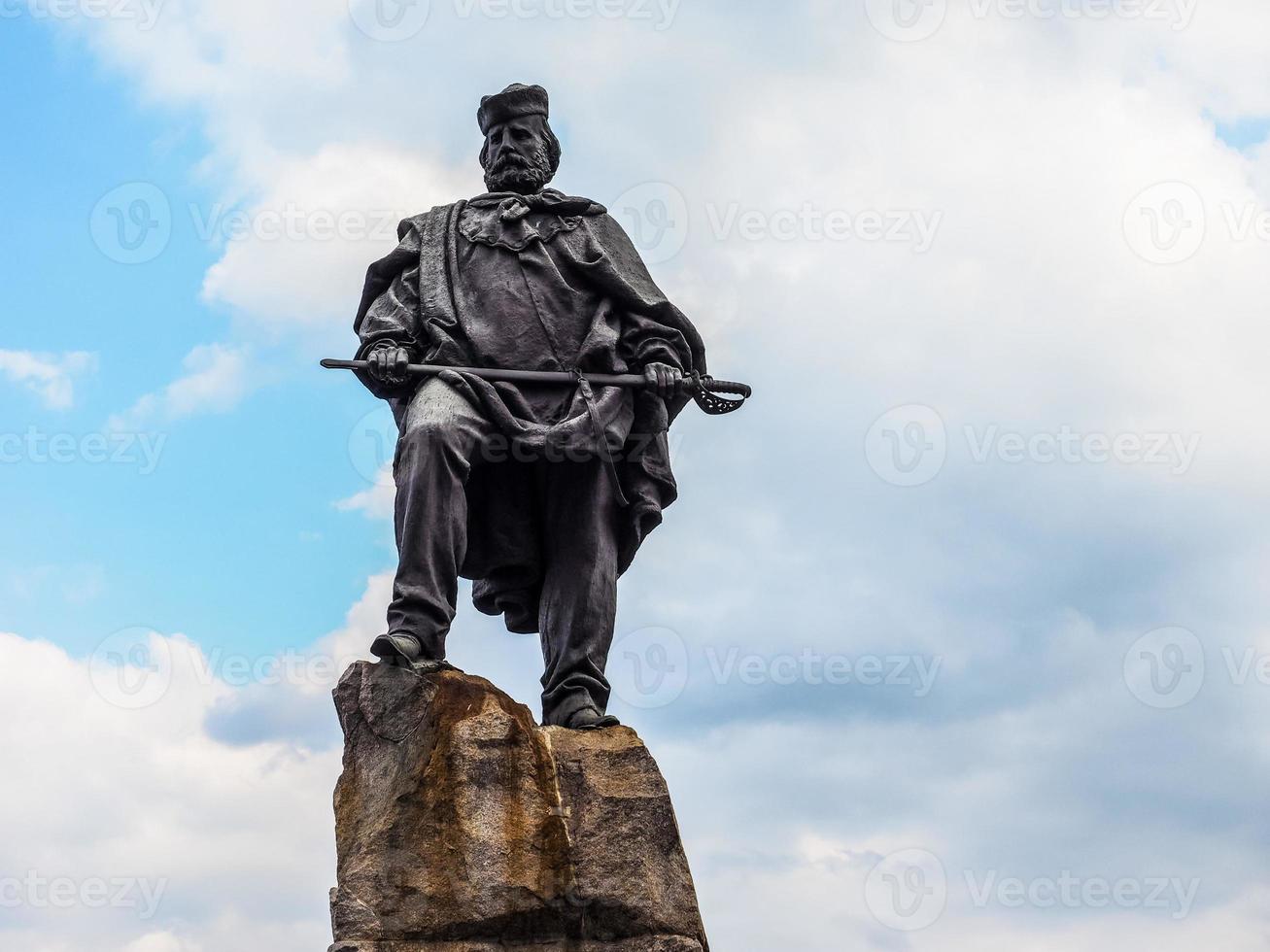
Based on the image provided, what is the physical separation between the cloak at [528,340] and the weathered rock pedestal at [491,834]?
1.23 meters

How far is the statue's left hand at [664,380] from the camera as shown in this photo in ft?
30.7

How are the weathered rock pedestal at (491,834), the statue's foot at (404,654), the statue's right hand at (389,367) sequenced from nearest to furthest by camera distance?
the weathered rock pedestal at (491,834), the statue's foot at (404,654), the statue's right hand at (389,367)

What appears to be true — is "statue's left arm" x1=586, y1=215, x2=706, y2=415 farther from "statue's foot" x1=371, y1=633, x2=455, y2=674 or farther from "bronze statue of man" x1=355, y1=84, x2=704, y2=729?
"statue's foot" x1=371, y1=633, x2=455, y2=674

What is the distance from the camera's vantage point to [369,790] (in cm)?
827

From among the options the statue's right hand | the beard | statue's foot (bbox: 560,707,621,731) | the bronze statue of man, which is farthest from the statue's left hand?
statue's foot (bbox: 560,707,621,731)

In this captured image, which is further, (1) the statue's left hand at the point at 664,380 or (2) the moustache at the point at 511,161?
(2) the moustache at the point at 511,161

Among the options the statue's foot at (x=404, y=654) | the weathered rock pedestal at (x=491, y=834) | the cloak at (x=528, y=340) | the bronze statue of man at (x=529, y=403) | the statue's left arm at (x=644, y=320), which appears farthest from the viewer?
the statue's left arm at (x=644, y=320)

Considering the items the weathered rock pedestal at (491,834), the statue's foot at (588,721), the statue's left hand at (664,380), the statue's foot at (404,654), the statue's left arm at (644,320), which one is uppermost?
the statue's left arm at (644,320)

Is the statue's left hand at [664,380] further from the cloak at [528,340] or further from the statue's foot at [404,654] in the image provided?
the statue's foot at [404,654]

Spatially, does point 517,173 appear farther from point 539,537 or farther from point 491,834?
point 491,834

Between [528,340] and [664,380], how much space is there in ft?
2.38

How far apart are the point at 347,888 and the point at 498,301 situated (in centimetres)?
316

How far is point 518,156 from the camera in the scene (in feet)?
32.7

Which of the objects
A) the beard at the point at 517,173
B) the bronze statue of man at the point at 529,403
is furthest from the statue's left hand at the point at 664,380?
the beard at the point at 517,173
